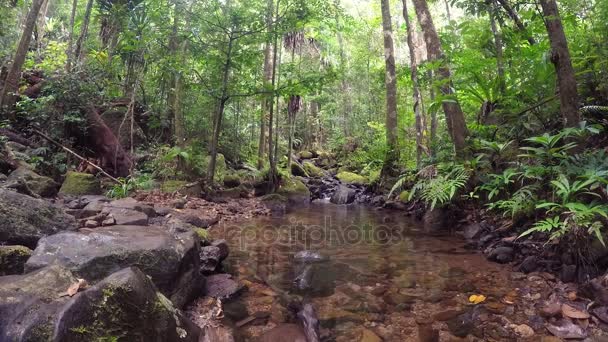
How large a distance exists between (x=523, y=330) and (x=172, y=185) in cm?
840

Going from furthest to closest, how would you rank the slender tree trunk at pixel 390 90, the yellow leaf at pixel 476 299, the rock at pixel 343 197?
the rock at pixel 343 197 → the slender tree trunk at pixel 390 90 → the yellow leaf at pixel 476 299

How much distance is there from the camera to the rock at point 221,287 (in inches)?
148

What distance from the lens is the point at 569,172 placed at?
13.5ft

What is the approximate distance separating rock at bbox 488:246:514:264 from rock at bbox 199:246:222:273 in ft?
11.7

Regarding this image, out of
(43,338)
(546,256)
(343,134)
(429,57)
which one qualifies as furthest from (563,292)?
(343,134)

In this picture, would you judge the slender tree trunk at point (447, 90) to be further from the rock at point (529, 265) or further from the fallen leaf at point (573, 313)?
the fallen leaf at point (573, 313)

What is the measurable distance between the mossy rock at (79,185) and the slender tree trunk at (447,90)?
748 cm

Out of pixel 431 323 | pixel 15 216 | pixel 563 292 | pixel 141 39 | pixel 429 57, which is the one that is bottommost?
pixel 431 323

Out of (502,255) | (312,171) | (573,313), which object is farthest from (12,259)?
(312,171)

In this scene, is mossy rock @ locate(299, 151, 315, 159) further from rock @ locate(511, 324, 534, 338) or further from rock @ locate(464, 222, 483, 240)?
rock @ locate(511, 324, 534, 338)

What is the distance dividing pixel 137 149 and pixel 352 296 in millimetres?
9041

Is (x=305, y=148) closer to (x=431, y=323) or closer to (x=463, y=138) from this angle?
(x=463, y=138)

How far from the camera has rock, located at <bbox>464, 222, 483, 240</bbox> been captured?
5.95 metres

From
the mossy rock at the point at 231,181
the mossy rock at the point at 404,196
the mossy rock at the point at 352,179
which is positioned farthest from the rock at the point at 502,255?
the mossy rock at the point at 352,179
